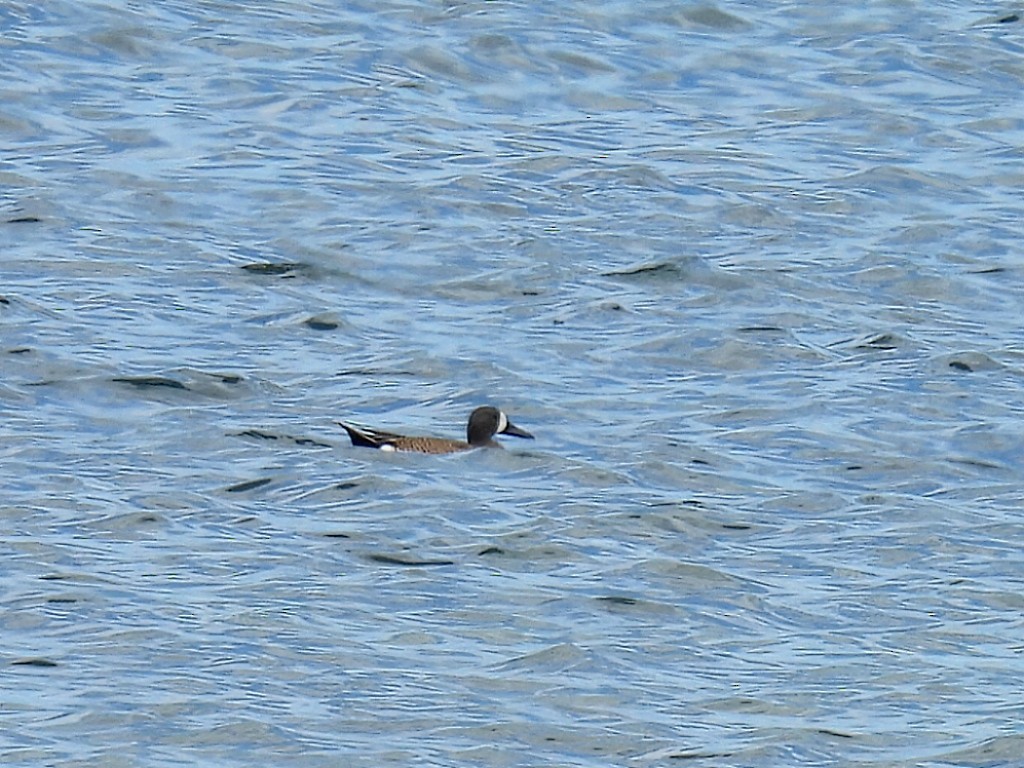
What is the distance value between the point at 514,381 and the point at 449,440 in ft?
3.36

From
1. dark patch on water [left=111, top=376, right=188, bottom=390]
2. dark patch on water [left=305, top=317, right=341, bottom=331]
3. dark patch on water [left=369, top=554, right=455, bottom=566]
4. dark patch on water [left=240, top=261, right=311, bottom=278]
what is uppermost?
dark patch on water [left=369, top=554, right=455, bottom=566]

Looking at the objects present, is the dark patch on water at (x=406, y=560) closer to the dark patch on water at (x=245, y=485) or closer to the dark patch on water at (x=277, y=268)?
the dark patch on water at (x=245, y=485)

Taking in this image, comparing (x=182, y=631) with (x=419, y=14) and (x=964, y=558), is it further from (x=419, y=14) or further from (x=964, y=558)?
(x=419, y=14)

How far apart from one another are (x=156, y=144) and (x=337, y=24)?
3.50 metres

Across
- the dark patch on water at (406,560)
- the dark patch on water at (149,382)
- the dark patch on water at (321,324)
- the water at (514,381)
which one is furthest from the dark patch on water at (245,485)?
the dark patch on water at (321,324)

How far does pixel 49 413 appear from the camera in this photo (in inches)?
509

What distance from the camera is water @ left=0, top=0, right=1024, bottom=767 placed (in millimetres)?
9805

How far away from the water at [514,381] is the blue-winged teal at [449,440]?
0.10 metres

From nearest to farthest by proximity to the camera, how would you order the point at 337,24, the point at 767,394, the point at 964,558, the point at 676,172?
the point at 964,558 → the point at 767,394 → the point at 676,172 → the point at 337,24

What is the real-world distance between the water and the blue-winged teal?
0.34ft

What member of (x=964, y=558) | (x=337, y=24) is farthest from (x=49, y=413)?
(x=337, y=24)

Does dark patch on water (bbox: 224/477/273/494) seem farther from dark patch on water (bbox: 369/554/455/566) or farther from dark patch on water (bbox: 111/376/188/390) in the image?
dark patch on water (bbox: 111/376/188/390)

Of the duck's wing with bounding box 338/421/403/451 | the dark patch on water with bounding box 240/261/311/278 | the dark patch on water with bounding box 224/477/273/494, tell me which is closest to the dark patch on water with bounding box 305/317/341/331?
the dark patch on water with bounding box 240/261/311/278

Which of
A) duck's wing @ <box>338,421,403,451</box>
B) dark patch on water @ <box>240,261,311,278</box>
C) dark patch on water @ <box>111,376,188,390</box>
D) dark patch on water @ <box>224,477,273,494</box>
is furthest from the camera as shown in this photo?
dark patch on water @ <box>240,261,311,278</box>
